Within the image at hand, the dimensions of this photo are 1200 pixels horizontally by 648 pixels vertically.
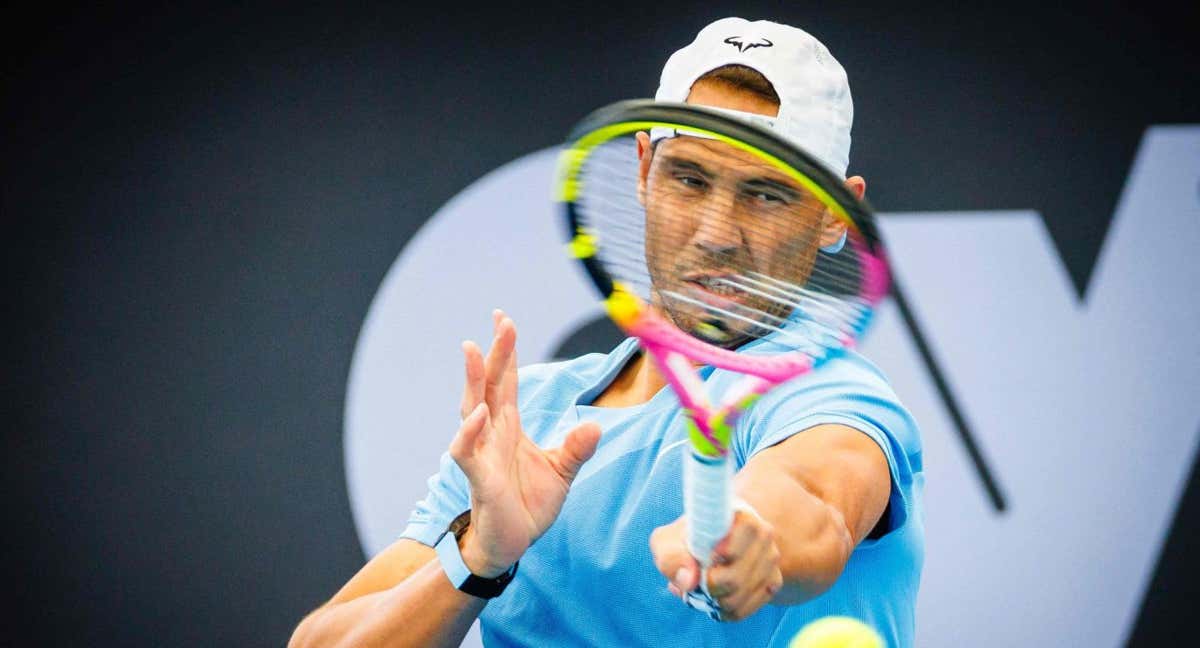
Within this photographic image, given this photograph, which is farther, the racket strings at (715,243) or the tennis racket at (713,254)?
the racket strings at (715,243)

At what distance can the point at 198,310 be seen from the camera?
333cm

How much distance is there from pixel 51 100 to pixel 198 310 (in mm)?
677

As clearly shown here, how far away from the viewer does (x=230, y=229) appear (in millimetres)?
3334

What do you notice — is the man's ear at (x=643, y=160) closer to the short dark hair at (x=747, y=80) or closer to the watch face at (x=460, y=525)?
the short dark hair at (x=747, y=80)

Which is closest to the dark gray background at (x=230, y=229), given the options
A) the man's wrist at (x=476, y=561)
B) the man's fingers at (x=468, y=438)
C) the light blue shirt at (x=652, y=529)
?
the light blue shirt at (x=652, y=529)

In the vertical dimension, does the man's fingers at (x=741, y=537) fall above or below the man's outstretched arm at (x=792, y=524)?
above

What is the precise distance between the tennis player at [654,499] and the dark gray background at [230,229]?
4.59 ft

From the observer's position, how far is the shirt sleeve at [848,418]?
145 cm

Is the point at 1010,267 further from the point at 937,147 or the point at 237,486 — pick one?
the point at 237,486

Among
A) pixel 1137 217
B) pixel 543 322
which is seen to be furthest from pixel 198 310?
pixel 1137 217

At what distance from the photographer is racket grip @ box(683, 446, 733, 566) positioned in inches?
42.5

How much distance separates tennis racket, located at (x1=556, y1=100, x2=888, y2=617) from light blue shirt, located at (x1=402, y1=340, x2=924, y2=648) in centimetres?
9

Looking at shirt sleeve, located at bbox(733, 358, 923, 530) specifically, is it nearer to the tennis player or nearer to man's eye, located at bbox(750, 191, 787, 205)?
the tennis player

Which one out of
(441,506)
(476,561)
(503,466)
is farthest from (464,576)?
(441,506)
